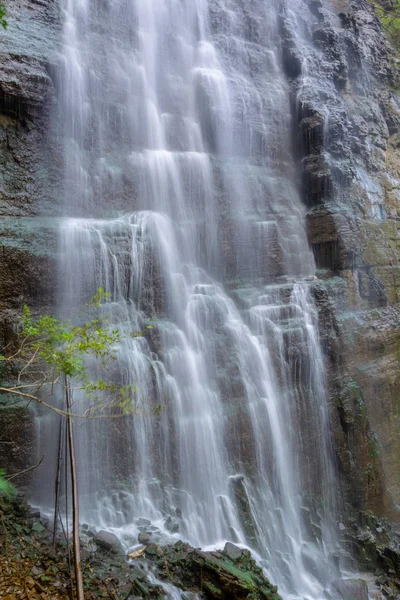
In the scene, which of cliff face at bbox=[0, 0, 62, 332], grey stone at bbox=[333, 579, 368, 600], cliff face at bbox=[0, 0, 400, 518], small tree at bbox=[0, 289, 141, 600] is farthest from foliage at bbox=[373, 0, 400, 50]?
grey stone at bbox=[333, 579, 368, 600]

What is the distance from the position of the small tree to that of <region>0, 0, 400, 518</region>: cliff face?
2.79 ft

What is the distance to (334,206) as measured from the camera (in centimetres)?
→ 1572

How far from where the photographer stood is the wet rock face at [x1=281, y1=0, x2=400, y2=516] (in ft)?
43.2

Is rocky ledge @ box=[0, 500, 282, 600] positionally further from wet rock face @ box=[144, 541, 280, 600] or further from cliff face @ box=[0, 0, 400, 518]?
cliff face @ box=[0, 0, 400, 518]

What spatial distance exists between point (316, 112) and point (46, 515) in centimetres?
1520

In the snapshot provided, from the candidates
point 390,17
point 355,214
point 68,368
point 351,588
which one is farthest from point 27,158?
point 390,17

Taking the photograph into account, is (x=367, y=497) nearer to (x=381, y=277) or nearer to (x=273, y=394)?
(x=273, y=394)

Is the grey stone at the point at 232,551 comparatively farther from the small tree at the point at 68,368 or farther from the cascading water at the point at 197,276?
the small tree at the point at 68,368

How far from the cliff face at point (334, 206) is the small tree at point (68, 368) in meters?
0.85

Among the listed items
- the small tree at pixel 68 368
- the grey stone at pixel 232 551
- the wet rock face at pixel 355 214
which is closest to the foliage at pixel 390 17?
the wet rock face at pixel 355 214

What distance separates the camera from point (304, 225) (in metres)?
15.8

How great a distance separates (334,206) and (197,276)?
5.71 metres

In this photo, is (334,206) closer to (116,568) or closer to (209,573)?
(209,573)

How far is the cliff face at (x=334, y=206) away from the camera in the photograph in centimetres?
1133
